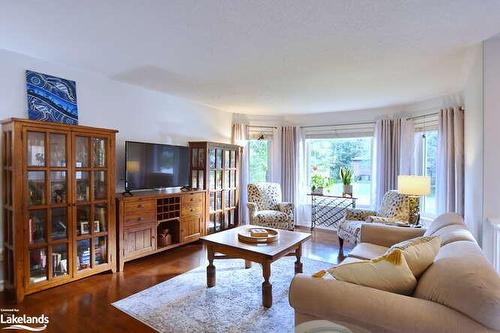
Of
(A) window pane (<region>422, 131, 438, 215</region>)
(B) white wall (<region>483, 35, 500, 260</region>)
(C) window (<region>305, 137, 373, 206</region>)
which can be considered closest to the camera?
(B) white wall (<region>483, 35, 500, 260</region>)

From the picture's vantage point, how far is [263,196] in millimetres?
5031

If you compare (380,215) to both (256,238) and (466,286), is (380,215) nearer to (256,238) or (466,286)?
(256,238)

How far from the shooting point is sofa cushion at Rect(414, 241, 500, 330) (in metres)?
1.08

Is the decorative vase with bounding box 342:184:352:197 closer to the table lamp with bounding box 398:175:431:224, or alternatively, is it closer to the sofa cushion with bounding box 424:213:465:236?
the table lamp with bounding box 398:175:431:224

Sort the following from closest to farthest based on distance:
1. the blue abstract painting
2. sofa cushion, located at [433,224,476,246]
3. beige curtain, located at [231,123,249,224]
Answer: sofa cushion, located at [433,224,476,246] → the blue abstract painting → beige curtain, located at [231,123,249,224]

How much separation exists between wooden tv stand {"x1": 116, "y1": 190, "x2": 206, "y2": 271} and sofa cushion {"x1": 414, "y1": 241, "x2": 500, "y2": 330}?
9.98ft

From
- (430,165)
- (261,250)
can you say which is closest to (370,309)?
(261,250)

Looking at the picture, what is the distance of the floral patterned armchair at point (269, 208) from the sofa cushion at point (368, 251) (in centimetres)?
180

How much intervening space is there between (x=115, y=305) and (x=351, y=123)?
15.3 ft

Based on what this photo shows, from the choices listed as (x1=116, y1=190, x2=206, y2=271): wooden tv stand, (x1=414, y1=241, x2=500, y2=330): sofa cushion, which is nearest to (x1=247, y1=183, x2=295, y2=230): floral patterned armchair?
(x1=116, y1=190, x2=206, y2=271): wooden tv stand

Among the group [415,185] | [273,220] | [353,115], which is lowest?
[273,220]

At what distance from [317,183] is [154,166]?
125 inches

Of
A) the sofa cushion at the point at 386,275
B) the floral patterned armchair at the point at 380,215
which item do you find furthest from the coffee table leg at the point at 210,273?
the floral patterned armchair at the point at 380,215

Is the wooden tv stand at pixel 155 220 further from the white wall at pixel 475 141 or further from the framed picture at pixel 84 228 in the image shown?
the white wall at pixel 475 141
